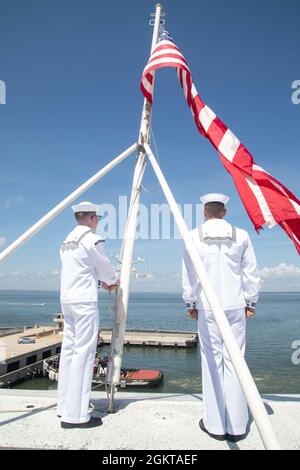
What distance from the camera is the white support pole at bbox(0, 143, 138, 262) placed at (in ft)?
13.8

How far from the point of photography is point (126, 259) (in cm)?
500

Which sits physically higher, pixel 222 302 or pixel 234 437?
pixel 222 302

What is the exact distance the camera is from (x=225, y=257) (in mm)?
4234

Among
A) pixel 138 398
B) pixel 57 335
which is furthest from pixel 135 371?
pixel 138 398

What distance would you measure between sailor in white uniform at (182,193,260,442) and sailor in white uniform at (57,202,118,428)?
1.01 m

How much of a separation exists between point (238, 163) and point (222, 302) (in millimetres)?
2034

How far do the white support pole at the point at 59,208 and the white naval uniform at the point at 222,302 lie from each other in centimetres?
147

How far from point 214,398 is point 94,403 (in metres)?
1.68

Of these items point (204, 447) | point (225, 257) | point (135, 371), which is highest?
point (225, 257)

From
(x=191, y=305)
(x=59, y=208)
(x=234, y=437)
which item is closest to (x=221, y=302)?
(x=191, y=305)

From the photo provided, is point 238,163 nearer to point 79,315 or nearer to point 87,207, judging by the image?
point 87,207
